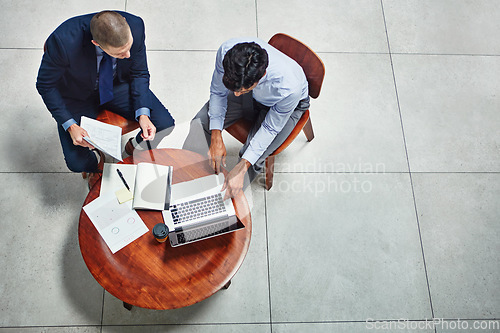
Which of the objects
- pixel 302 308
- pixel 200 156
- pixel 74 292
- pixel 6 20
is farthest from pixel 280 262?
pixel 6 20

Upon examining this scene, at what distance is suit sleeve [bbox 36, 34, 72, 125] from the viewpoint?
1.93 metres

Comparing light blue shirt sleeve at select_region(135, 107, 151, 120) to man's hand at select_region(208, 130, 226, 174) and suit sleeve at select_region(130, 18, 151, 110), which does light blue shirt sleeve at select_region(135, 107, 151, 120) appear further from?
man's hand at select_region(208, 130, 226, 174)

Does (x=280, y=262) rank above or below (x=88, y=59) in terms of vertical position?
below

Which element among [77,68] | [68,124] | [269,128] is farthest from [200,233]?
A: [77,68]

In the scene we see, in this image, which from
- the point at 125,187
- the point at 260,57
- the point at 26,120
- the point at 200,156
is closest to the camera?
the point at 260,57

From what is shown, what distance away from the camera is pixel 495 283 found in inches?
97.7

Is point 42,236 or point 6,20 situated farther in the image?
point 6,20

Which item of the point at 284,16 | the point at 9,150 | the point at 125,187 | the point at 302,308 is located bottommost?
the point at 302,308

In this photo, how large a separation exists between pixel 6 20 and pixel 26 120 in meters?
0.86

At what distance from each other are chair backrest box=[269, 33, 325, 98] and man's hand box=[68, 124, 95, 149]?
112cm

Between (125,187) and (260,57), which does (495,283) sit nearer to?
(260,57)

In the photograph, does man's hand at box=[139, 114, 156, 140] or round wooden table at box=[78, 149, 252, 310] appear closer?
round wooden table at box=[78, 149, 252, 310]

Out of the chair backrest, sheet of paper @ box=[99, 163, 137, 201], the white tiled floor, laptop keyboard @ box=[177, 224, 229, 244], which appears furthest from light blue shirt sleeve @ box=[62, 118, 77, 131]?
the chair backrest

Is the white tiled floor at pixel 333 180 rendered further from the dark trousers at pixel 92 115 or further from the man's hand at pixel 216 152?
the man's hand at pixel 216 152
